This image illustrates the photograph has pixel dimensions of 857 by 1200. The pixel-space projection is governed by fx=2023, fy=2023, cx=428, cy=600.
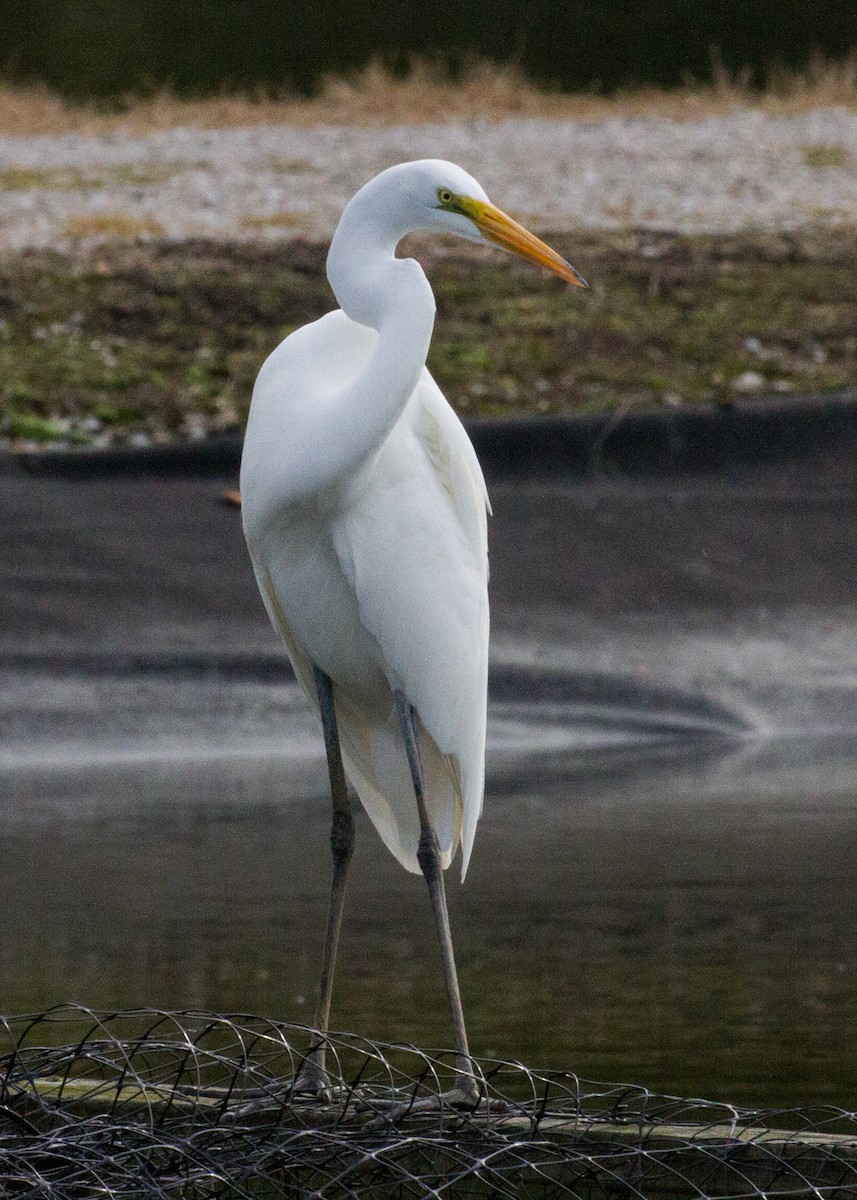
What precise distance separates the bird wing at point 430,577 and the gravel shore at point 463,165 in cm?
721

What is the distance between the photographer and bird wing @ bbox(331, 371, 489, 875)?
312 cm

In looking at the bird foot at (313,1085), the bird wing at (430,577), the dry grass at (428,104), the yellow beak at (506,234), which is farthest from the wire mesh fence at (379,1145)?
the dry grass at (428,104)

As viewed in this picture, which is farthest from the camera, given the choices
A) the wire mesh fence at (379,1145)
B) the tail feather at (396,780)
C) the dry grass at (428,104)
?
the dry grass at (428,104)

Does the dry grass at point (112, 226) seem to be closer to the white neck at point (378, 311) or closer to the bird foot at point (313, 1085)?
the white neck at point (378, 311)

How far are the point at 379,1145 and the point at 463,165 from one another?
9399mm

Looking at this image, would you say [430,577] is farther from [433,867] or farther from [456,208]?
[456,208]

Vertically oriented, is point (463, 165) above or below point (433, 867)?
above

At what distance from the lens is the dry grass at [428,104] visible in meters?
13.2

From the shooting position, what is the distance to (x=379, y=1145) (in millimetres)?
2430

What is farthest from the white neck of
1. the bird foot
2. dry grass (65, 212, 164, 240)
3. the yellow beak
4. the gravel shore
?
dry grass (65, 212, 164, 240)

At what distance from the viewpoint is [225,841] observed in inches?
216

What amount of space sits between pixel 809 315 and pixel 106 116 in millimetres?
6773

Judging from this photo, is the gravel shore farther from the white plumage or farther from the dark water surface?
the white plumage

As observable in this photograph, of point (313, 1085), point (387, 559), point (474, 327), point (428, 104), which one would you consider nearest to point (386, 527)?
point (387, 559)
